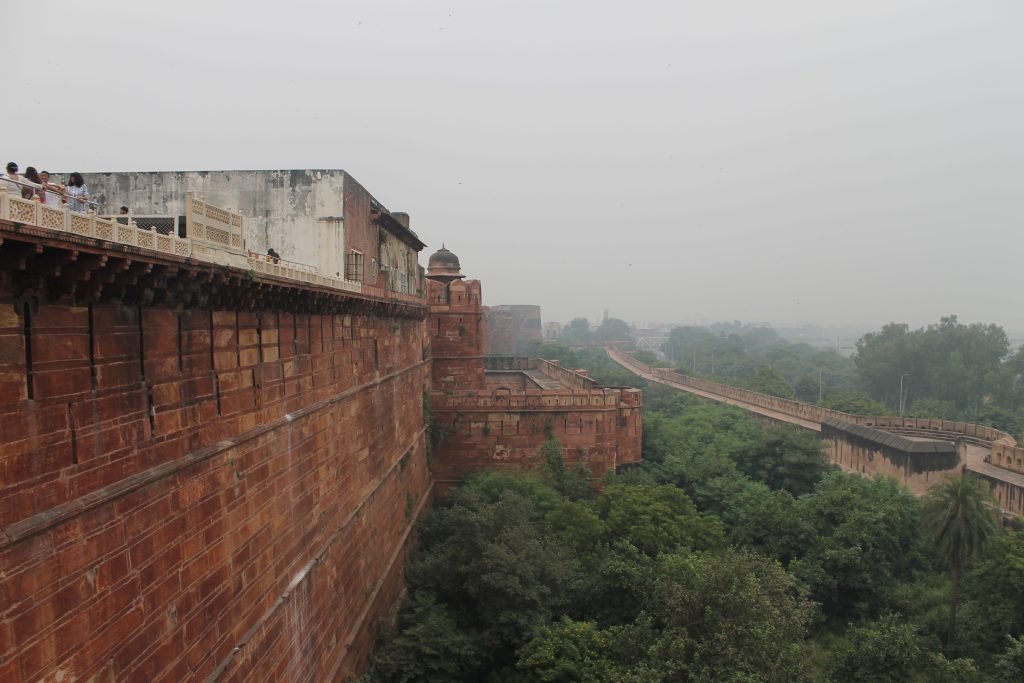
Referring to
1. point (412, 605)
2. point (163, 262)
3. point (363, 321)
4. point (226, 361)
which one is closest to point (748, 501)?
point (412, 605)

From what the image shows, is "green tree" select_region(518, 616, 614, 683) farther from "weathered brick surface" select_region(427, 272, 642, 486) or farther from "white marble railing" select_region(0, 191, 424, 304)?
"weathered brick surface" select_region(427, 272, 642, 486)

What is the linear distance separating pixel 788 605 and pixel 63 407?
362 inches

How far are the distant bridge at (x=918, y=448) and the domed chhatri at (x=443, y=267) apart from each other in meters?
14.6

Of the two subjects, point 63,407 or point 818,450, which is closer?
point 63,407

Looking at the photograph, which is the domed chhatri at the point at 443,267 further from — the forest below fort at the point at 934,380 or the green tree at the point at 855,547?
the forest below fort at the point at 934,380

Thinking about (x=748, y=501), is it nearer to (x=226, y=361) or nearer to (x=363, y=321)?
(x=363, y=321)

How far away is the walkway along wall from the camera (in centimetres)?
323

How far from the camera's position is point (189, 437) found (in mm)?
4742

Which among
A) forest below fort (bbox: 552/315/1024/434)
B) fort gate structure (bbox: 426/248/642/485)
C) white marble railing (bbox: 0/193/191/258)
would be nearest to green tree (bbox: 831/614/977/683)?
fort gate structure (bbox: 426/248/642/485)

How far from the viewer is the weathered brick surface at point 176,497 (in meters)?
3.26

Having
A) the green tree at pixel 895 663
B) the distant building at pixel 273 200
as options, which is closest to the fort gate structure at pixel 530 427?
the distant building at pixel 273 200

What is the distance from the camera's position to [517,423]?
18906mm

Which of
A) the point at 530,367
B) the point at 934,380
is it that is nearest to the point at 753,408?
the point at 530,367

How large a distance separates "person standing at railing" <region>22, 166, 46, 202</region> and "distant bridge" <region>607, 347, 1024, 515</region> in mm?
22460
